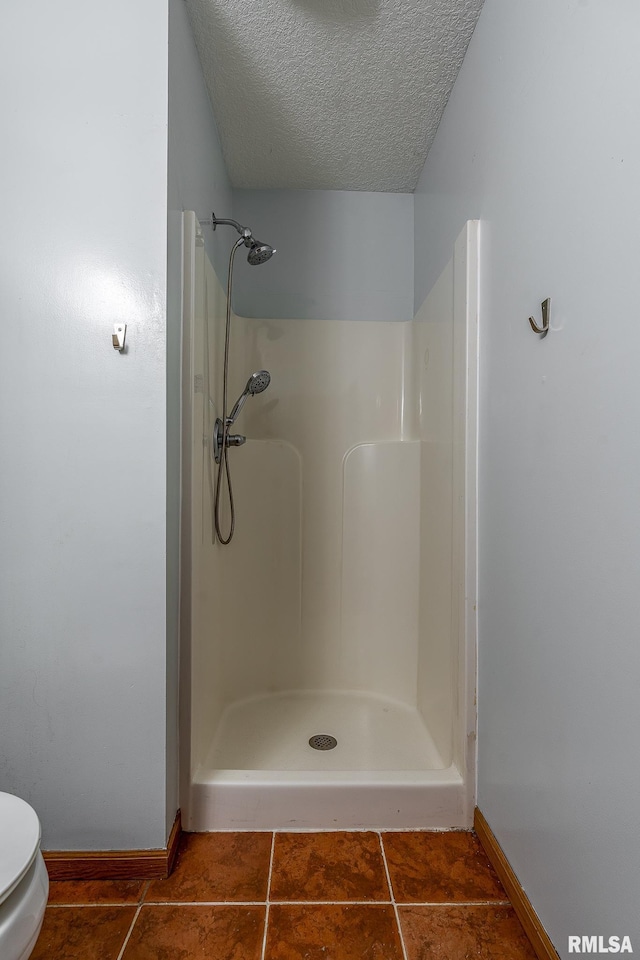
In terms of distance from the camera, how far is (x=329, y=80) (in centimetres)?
176

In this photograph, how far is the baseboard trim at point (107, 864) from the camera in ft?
4.41

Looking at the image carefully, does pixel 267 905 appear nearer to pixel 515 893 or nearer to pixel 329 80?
pixel 515 893

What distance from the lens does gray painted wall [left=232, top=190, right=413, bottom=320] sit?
243 centimetres

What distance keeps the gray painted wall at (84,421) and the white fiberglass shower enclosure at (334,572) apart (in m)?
0.16

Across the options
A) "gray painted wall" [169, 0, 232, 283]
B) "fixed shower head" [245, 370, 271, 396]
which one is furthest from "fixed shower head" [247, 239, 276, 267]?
"fixed shower head" [245, 370, 271, 396]

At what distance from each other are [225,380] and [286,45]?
1009 millimetres

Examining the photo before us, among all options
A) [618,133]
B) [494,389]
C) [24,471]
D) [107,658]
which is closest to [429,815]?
[107,658]

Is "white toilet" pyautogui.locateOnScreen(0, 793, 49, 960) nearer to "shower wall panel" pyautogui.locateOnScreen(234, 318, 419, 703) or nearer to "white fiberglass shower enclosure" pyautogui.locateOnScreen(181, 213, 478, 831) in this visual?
"white fiberglass shower enclosure" pyautogui.locateOnScreen(181, 213, 478, 831)

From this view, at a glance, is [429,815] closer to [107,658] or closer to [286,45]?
[107,658]

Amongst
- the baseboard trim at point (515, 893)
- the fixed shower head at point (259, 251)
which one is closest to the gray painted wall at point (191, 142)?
the fixed shower head at point (259, 251)

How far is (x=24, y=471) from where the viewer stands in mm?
1351

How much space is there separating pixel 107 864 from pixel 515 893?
0.97 metres

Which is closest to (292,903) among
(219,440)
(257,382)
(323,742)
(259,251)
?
(323,742)

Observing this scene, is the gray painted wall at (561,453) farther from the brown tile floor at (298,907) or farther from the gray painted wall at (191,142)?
the gray painted wall at (191,142)
